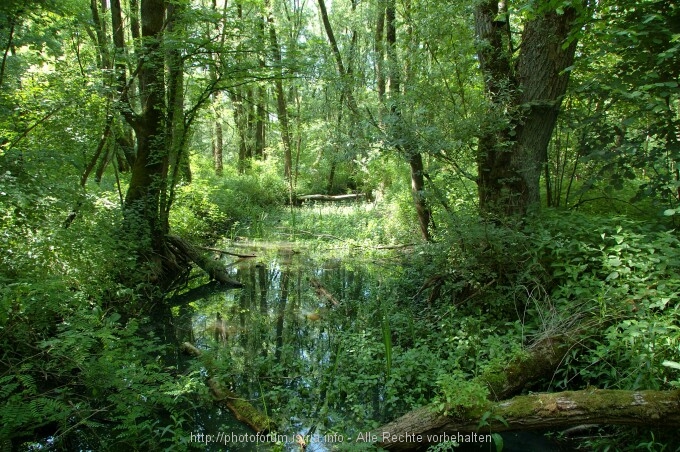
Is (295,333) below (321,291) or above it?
below

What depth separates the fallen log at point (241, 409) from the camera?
3830 millimetres

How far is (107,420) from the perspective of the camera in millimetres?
3691

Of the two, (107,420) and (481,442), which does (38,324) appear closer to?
(107,420)

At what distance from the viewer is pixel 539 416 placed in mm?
3285

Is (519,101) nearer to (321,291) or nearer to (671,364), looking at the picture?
(671,364)

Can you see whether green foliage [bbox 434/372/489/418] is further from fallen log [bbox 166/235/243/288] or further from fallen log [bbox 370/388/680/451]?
fallen log [bbox 166/235/243/288]

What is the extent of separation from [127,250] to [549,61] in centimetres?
740

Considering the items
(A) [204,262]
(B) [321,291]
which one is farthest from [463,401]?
(A) [204,262]

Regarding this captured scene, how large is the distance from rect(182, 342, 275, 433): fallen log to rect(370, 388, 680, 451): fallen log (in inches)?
42.5

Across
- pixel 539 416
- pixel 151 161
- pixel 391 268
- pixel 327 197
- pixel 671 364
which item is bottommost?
pixel 539 416

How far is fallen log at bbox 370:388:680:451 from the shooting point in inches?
120

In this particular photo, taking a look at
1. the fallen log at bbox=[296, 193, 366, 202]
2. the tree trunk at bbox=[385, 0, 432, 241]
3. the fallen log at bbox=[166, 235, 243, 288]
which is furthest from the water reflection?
the fallen log at bbox=[296, 193, 366, 202]

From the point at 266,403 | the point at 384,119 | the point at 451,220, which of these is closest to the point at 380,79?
the point at 384,119

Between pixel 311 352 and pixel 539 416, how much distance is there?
307 cm
